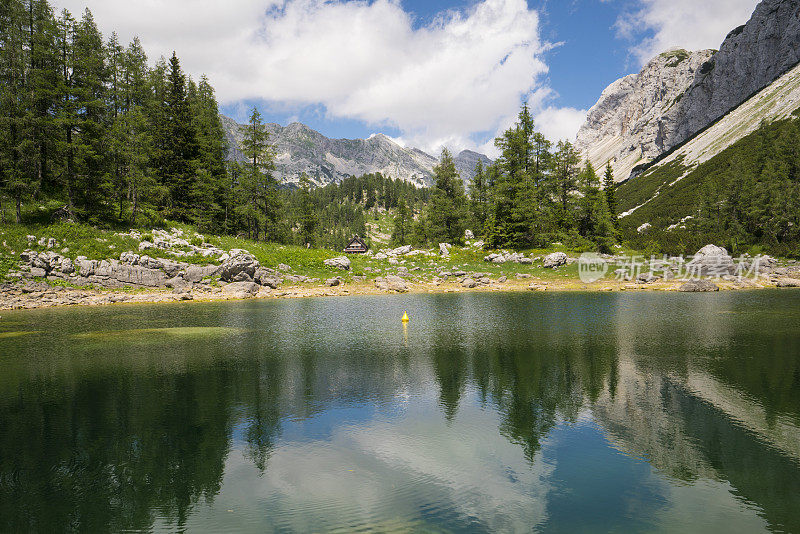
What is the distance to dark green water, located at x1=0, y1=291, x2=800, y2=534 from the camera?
9.03 m

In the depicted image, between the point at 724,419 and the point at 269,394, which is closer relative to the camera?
the point at 724,419

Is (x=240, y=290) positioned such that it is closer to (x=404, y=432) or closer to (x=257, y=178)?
(x=257, y=178)

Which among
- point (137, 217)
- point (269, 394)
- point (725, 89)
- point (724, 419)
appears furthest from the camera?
Result: point (725, 89)

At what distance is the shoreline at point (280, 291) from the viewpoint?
1597 inches

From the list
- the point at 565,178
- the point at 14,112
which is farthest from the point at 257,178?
the point at 565,178

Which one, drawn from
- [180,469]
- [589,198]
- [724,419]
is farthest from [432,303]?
[589,198]

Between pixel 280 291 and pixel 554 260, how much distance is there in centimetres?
4204

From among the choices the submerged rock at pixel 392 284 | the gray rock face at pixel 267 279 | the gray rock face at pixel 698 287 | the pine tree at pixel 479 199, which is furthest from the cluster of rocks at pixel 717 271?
the gray rock face at pixel 267 279

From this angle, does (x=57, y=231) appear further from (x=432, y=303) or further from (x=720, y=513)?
(x=720, y=513)

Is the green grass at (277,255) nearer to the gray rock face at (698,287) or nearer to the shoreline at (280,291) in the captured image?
the shoreline at (280,291)

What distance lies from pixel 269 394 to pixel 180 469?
5.99 m

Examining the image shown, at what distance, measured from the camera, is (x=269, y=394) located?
16.9 metres

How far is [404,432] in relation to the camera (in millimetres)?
13258

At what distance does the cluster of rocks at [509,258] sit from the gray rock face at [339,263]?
23.6 m
